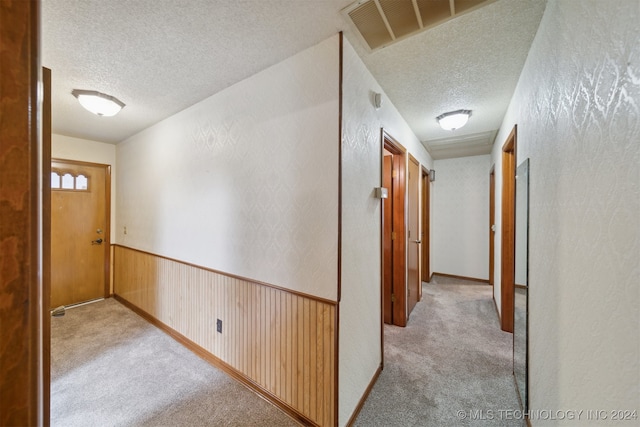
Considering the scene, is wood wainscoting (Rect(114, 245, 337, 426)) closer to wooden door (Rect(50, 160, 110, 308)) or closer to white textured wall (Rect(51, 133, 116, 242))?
wooden door (Rect(50, 160, 110, 308))

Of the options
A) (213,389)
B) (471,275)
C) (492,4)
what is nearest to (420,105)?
(492,4)

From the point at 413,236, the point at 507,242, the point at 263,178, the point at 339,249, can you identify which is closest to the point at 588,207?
the point at 339,249

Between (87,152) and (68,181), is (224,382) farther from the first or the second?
(87,152)

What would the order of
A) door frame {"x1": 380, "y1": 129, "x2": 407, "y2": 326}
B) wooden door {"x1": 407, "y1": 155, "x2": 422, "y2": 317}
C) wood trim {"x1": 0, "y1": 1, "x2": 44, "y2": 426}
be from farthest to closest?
1. wooden door {"x1": 407, "y1": 155, "x2": 422, "y2": 317}
2. door frame {"x1": 380, "y1": 129, "x2": 407, "y2": 326}
3. wood trim {"x1": 0, "y1": 1, "x2": 44, "y2": 426}

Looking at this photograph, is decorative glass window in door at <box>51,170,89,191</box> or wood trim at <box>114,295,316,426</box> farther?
decorative glass window in door at <box>51,170,89,191</box>

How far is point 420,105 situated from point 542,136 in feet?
4.08

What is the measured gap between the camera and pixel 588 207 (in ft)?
2.87

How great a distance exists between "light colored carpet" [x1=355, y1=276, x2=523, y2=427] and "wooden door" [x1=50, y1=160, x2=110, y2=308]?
423 cm

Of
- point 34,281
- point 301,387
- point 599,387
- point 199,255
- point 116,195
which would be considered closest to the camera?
point 34,281

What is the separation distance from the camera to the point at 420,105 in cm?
235

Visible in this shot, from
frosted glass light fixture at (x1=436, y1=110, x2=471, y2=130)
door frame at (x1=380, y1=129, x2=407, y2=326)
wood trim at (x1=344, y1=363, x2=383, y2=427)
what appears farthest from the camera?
door frame at (x1=380, y1=129, x2=407, y2=326)

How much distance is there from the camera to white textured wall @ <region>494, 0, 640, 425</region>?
68 centimetres

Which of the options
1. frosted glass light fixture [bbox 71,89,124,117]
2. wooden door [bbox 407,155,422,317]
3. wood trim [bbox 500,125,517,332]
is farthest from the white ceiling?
wooden door [bbox 407,155,422,317]

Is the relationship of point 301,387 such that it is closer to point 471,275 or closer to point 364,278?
point 364,278
